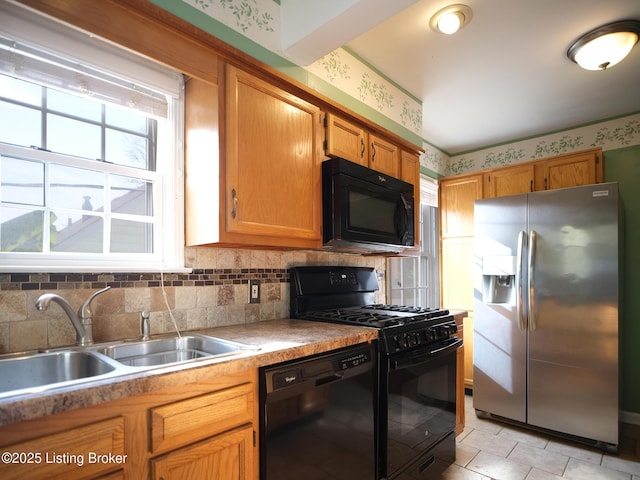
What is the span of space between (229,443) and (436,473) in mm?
1513

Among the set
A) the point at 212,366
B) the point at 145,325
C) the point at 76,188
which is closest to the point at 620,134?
the point at 212,366

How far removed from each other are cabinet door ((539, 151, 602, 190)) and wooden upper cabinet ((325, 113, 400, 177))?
1.67 m

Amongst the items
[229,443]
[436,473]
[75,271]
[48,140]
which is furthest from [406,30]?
[436,473]

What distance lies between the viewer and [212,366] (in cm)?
108

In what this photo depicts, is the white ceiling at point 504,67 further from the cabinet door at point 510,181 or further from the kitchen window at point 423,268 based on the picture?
the kitchen window at point 423,268

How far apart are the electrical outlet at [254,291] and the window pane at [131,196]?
62 cm

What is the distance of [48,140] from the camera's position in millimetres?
1429

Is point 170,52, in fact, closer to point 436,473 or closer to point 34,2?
point 34,2

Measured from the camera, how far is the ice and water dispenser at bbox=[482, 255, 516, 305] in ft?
9.61

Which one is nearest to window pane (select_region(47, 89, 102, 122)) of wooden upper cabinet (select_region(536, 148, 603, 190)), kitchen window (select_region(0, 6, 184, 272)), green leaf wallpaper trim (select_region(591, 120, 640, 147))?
kitchen window (select_region(0, 6, 184, 272))

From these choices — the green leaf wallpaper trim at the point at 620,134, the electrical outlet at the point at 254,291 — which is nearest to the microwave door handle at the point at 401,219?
the electrical outlet at the point at 254,291

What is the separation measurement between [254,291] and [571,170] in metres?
2.98

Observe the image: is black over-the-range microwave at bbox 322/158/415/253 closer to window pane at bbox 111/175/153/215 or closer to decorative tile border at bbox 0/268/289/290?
decorative tile border at bbox 0/268/289/290

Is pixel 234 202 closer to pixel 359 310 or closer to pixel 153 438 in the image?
pixel 153 438
